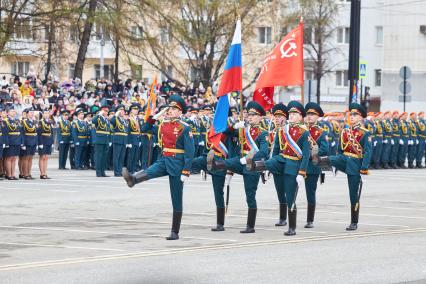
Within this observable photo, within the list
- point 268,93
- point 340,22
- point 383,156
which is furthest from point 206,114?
point 340,22

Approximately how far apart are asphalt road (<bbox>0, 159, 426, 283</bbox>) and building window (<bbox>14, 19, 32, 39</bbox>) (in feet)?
44.7

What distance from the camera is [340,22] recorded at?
7794cm

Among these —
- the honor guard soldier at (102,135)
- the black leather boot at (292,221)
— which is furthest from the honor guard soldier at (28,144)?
the black leather boot at (292,221)

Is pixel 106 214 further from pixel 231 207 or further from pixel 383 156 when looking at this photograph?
pixel 383 156

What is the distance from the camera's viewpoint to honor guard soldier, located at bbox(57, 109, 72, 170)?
33.3 meters

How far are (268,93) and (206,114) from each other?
11.4 metres

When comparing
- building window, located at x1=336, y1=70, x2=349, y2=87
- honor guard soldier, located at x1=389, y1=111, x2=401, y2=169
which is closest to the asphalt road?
honor guard soldier, located at x1=389, y1=111, x2=401, y2=169

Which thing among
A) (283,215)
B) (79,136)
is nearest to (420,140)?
(79,136)

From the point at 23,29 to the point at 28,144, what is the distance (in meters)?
10.7

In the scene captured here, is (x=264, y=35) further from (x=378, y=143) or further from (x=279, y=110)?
(x=279, y=110)

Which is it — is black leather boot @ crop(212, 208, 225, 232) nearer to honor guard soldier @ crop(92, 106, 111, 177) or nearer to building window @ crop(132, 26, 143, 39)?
honor guard soldier @ crop(92, 106, 111, 177)

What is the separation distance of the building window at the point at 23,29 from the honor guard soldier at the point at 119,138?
8.10m

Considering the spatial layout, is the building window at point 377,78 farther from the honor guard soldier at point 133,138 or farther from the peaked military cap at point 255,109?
the peaked military cap at point 255,109

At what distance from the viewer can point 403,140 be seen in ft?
125
